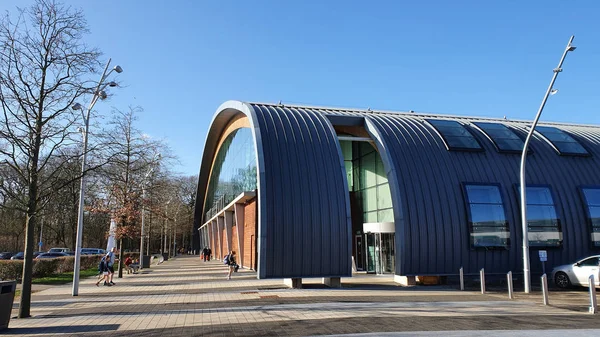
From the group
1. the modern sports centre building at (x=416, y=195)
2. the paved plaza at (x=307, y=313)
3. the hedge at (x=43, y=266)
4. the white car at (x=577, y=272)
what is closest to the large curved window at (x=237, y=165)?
the modern sports centre building at (x=416, y=195)

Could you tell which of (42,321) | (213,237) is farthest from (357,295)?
(213,237)

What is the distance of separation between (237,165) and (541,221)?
1865 centimetres

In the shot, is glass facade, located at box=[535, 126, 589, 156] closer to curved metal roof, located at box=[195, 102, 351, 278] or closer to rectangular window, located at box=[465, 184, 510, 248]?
rectangular window, located at box=[465, 184, 510, 248]

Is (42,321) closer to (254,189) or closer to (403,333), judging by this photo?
(403,333)

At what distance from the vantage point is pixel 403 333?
9.24 meters

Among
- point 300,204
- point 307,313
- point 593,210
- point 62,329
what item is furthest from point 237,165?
point 62,329

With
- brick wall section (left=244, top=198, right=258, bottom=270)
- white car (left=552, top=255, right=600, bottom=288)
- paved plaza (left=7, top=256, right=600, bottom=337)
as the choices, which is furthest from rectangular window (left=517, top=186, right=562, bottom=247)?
brick wall section (left=244, top=198, right=258, bottom=270)

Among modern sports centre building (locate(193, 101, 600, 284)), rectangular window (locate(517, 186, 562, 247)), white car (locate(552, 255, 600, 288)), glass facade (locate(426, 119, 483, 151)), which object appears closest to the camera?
white car (locate(552, 255, 600, 288))

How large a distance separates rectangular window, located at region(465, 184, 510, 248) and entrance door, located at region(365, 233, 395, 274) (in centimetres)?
416

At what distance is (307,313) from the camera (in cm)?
1191

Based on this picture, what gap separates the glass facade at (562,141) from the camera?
75.3 ft

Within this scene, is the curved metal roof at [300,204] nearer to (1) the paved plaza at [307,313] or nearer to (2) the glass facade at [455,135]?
(1) the paved plaza at [307,313]

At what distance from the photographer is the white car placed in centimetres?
1711

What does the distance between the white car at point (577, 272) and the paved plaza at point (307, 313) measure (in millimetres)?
523
